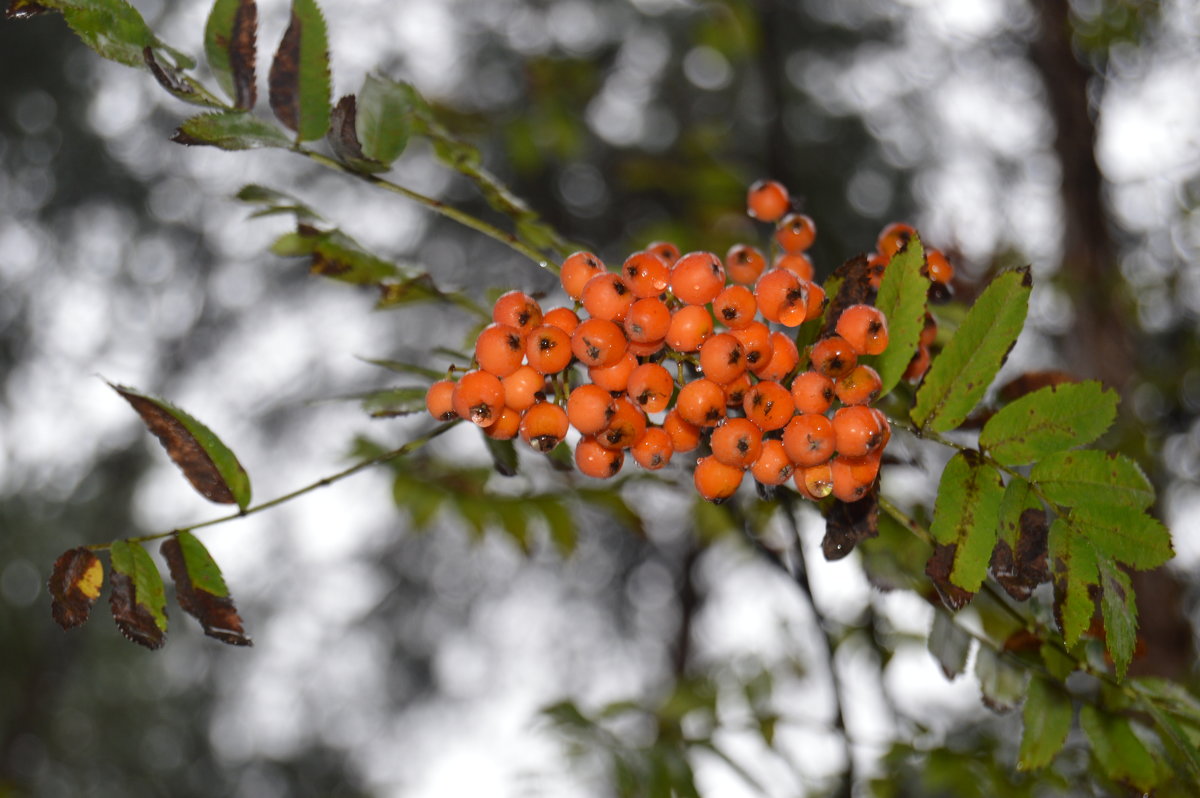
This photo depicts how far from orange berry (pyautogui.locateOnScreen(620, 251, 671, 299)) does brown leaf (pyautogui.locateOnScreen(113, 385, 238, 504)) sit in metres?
0.70

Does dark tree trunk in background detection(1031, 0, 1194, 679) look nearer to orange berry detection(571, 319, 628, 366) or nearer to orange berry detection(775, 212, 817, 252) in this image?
orange berry detection(775, 212, 817, 252)

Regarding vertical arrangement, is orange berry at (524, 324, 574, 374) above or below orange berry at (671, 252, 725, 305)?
below

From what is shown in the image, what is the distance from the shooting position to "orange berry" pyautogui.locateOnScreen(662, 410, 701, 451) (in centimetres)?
118

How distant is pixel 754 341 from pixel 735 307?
0.05 m

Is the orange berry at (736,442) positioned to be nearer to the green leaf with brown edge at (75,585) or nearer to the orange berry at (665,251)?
the orange berry at (665,251)

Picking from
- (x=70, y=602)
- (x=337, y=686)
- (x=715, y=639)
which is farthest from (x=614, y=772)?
(x=337, y=686)

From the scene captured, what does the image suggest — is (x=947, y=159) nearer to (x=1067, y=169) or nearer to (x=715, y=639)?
(x=1067, y=169)

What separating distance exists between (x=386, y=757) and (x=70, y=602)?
7.93 metres

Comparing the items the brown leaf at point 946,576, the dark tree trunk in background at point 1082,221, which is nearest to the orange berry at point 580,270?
the brown leaf at point 946,576

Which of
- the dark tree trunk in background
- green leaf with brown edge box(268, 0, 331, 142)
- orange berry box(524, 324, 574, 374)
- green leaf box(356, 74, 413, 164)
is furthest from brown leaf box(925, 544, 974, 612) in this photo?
the dark tree trunk in background

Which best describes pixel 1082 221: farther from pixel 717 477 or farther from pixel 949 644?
pixel 717 477

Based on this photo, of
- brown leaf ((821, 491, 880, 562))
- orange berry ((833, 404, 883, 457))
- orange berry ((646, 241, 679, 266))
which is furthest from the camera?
orange berry ((646, 241, 679, 266))

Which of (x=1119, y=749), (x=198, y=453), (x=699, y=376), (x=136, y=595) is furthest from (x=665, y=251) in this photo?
(x=1119, y=749)

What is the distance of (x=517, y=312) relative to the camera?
115 centimetres
